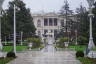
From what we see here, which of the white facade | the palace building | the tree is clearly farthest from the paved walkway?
the white facade

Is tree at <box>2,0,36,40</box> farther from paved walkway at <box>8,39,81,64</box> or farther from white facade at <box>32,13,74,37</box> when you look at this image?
white facade at <box>32,13,74,37</box>

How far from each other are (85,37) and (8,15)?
2209cm

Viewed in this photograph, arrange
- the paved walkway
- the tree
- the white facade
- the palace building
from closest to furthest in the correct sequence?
the paved walkway → the tree → the palace building → the white facade

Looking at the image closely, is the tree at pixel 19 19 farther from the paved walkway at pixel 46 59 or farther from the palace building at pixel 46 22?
the palace building at pixel 46 22

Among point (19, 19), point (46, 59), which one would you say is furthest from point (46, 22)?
point (46, 59)

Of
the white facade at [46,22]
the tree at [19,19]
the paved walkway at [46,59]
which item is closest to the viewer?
the paved walkway at [46,59]

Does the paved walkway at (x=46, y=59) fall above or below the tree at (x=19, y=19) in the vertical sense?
below

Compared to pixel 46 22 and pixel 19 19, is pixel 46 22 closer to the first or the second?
pixel 46 22

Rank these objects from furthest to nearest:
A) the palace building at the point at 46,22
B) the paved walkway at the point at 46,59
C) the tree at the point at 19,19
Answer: the palace building at the point at 46,22
the tree at the point at 19,19
the paved walkway at the point at 46,59

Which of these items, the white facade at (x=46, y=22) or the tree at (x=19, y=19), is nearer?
the tree at (x=19, y=19)

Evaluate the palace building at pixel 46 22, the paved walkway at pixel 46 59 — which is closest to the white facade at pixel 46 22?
the palace building at pixel 46 22

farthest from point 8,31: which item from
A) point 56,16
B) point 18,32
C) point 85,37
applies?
point 56,16

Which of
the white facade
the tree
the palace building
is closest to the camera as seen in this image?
the tree

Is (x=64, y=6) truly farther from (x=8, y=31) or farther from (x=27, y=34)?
(x=8, y=31)
